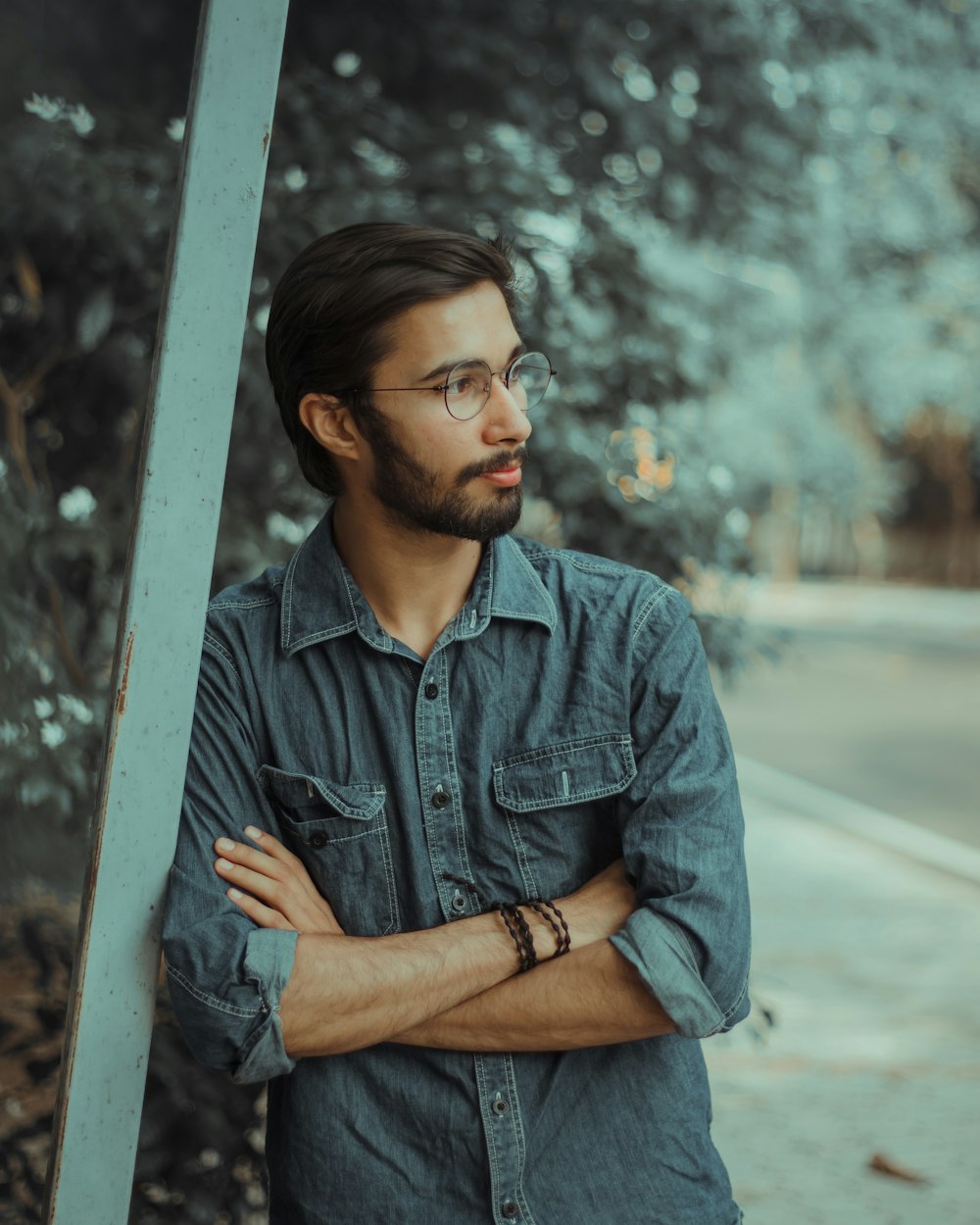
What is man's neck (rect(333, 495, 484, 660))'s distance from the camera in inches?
76.2

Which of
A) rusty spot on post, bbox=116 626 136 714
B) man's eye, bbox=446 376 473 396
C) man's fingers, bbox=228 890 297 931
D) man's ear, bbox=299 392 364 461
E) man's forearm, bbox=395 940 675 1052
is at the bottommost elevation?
man's forearm, bbox=395 940 675 1052

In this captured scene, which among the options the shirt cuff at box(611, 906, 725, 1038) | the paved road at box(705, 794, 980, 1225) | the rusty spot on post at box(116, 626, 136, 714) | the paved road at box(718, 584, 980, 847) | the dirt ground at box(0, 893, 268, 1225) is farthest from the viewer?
the paved road at box(718, 584, 980, 847)

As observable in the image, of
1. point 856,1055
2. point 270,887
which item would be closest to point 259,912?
point 270,887

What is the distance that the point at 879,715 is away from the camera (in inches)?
489

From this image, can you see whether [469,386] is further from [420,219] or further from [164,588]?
→ [420,219]

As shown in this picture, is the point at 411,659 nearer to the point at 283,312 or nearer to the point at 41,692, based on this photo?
the point at 283,312

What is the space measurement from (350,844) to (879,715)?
11.2m

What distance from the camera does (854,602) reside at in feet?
93.2

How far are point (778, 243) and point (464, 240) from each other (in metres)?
2.77

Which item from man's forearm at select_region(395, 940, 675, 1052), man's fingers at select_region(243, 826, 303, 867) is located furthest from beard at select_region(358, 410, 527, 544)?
man's forearm at select_region(395, 940, 675, 1052)

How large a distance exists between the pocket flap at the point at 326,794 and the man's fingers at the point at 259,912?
150 millimetres

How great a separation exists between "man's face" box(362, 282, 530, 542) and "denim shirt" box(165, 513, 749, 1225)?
0.42 feet

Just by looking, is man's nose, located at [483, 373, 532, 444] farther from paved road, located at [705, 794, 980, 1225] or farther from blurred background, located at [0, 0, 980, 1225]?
paved road, located at [705, 794, 980, 1225]

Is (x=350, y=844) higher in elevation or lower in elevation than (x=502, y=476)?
lower
